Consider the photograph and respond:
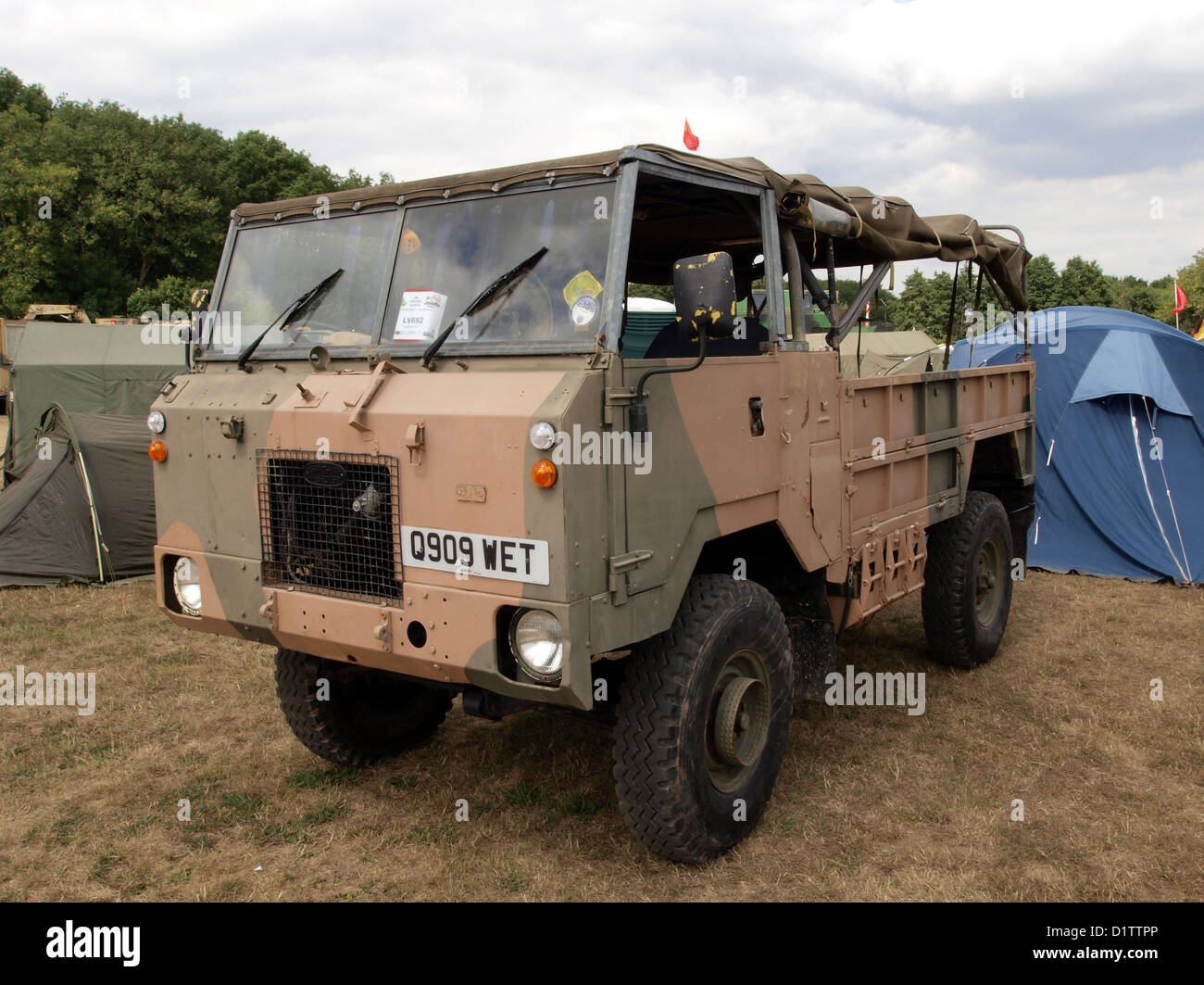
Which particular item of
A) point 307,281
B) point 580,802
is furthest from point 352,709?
point 307,281

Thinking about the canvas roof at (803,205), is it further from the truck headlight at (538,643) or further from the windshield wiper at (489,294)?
the truck headlight at (538,643)

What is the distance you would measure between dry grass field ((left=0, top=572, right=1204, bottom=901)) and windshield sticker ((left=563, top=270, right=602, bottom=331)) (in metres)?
2.14

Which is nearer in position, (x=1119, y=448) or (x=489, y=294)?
(x=489, y=294)

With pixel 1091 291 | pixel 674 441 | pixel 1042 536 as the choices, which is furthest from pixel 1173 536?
pixel 1091 291

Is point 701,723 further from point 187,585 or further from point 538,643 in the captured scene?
point 187,585

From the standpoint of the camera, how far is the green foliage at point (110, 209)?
32.2m

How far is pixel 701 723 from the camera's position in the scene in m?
3.65

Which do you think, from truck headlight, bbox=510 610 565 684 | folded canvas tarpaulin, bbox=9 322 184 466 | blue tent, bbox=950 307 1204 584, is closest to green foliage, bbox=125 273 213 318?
folded canvas tarpaulin, bbox=9 322 184 466

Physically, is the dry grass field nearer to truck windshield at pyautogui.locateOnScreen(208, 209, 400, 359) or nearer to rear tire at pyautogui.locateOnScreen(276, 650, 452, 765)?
rear tire at pyautogui.locateOnScreen(276, 650, 452, 765)

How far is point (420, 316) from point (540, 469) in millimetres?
1059

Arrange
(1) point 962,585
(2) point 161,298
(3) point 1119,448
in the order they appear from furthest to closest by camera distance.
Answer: (2) point 161,298
(3) point 1119,448
(1) point 962,585

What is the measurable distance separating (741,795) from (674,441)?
1518 millimetres

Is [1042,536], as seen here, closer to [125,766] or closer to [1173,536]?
[1173,536]

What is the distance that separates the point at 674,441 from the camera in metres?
3.47
